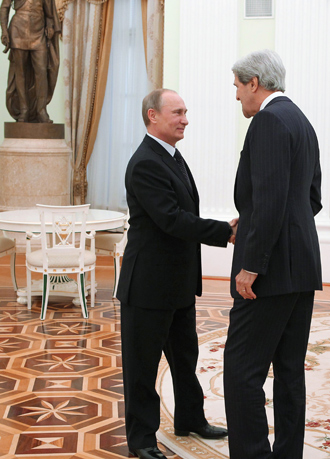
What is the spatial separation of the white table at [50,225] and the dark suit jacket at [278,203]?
11.2 ft

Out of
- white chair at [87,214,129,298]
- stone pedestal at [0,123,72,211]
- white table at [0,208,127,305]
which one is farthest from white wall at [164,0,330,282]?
stone pedestal at [0,123,72,211]

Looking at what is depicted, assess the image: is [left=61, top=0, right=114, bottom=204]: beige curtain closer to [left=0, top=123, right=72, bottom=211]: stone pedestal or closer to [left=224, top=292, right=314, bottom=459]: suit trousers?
[left=0, top=123, right=72, bottom=211]: stone pedestal

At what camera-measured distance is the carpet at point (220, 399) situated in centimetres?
322

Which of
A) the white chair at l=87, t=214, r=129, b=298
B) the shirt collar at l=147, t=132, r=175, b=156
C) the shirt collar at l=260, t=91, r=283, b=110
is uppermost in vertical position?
the shirt collar at l=260, t=91, r=283, b=110

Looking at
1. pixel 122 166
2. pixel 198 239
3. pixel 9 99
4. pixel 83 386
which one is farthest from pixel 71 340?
pixel 122 166

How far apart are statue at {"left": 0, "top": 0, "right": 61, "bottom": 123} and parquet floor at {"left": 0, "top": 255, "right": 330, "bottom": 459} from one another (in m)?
2.84

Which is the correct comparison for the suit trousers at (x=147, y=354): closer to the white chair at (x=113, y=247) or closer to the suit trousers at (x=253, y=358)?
the suit trousers at (x=253, y=358)

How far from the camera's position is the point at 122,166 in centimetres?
1025

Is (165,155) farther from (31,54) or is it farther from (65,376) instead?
(31,54)

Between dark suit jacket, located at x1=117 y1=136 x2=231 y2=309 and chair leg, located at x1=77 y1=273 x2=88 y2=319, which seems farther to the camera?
chair leg, located at x1=77 y1=273 x2=88 y2=319

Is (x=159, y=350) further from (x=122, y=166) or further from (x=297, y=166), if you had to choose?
(x=122, y=166)

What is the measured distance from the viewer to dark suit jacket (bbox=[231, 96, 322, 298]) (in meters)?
2.37

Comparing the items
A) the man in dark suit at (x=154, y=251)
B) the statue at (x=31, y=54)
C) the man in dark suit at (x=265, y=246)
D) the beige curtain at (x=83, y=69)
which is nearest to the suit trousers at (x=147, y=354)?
the man in dark suit at (x=154, y=251)

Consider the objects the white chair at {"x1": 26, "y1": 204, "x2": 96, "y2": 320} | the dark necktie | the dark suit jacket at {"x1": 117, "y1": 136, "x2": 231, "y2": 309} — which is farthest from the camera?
the white chair at {"x1": 26, "y1": 204, "x2": 96, "y2": 320}
